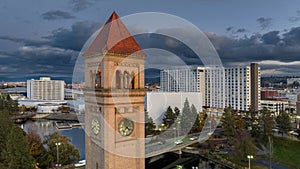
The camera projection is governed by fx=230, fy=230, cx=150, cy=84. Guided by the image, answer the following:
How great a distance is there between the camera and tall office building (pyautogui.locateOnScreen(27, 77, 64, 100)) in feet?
295

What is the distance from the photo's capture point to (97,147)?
884 centimetres

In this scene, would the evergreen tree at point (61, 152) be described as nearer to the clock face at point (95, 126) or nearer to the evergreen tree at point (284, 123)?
the clock face at point (95, 126)

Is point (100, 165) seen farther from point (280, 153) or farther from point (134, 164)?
point (280, 153)

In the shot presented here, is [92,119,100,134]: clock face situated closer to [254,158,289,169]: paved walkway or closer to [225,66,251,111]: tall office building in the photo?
[254,158,289,169]: paved walkway

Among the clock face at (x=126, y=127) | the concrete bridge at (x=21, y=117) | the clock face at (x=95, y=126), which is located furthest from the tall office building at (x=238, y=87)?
the concrete bridge at (x=21, y=117)

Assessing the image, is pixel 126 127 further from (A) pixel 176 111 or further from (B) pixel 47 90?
(B) pixel 47 90

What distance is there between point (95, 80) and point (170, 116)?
75.4 feet

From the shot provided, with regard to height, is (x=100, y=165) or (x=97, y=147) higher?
(x=97, y=147)

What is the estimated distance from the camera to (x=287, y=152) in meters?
23.5

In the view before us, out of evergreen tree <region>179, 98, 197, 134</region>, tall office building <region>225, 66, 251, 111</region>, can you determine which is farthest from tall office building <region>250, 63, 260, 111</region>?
evergreen tree <region>179, 98, 197, 134</region>

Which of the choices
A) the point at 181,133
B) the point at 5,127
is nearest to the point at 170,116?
the point at 181,133

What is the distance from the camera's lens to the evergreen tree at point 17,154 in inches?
570

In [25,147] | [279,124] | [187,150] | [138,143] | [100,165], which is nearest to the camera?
[100,165]

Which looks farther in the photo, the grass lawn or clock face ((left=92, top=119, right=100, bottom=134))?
the grass lawn
